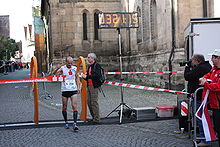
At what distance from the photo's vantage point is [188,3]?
1473 centimetres

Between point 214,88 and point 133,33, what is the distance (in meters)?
18.5

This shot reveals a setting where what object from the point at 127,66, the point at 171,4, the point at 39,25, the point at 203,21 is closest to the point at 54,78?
the point at 203,21

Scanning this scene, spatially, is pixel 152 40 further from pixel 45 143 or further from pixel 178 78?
pixel 45 143

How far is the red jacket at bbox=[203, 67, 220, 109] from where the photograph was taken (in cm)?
530

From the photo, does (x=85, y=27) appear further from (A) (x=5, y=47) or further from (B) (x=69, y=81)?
(A) (x=5, y=47)

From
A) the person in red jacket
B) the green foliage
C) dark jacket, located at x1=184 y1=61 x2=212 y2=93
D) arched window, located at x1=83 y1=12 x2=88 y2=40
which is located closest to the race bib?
dark jacket, located at x1=184 y1=61 x2=212 y2=93

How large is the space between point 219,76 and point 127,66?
19.3 metres

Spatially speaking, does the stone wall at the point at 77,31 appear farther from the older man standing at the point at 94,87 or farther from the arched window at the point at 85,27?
the older man standing at the point at 94,87

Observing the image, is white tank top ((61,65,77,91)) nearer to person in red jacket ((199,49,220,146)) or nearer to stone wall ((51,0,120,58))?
person in red jacket ((199,49,220,146))

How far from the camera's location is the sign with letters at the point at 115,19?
977cm

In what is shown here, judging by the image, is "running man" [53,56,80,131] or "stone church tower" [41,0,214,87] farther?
"stone church tower" [41,0,214,87]

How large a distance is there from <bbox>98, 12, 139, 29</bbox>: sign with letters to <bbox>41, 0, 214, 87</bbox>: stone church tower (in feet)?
17.1

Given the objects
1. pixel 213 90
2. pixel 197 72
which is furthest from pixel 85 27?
pixel 213 90

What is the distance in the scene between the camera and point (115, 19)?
32.2 ft
